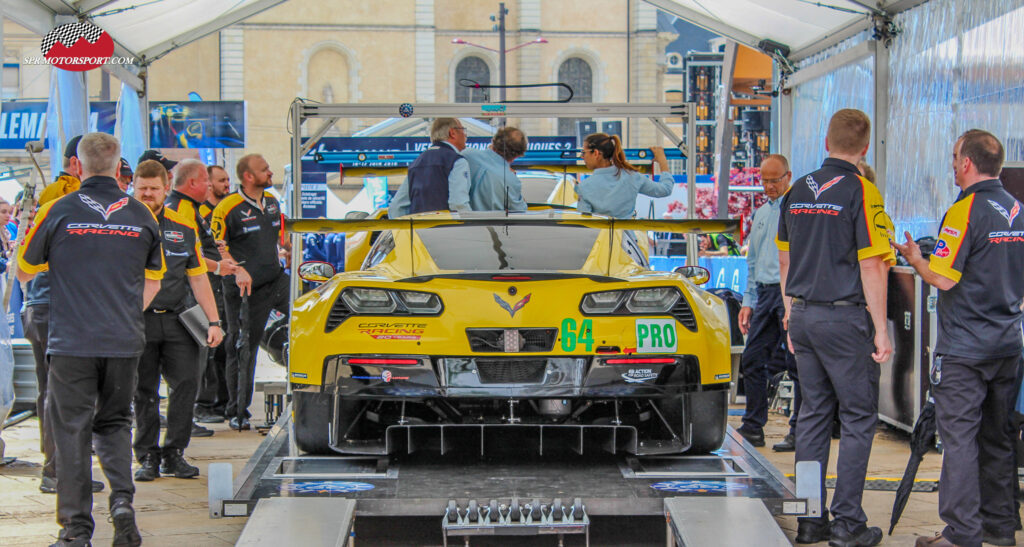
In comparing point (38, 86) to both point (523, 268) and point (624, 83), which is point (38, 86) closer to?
point (624, 83)

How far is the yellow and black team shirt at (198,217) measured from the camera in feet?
24.8

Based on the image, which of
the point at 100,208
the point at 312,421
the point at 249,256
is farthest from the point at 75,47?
the point at 312,421

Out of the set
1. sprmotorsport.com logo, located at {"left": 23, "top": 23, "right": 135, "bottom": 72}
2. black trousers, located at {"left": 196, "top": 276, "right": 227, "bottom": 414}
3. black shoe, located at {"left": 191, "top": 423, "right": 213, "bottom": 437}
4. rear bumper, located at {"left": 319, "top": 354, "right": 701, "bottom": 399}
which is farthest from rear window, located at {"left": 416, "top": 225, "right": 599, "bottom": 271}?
sprmotorsport.com logo, located at {"left": 23, "top": 23, "right": 135, "bottom": 72}

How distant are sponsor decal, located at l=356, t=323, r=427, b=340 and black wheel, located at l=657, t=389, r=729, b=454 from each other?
43.8 inches

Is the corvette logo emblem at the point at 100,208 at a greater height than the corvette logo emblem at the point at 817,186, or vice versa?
the corvette logo emblem at the point at 817,186

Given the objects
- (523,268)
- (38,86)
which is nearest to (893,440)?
(523,268)

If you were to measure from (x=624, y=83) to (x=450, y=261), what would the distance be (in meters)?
65.9

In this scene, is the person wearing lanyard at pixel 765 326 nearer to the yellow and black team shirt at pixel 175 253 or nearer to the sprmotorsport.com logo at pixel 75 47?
the yellow and black team shirt at pixel 175 253

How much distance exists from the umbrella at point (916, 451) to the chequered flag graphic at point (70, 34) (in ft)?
24.1

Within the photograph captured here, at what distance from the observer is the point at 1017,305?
4.77m

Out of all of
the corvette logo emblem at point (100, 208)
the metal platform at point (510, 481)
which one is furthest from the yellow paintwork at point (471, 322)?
the corvette logo emblem at point (100, 208)

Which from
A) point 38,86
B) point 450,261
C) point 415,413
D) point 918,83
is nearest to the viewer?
point 415,413

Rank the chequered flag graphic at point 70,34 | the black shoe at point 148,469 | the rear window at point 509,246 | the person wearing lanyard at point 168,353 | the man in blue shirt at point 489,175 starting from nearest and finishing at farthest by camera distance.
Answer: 1. the rear window at point 509,246
2. the person wearing lanyard at point 168,353
3. the black shoe at point 148,469
4. the man in blue shirt at point 489,175
5. the chequered flag graphic at point 70,34

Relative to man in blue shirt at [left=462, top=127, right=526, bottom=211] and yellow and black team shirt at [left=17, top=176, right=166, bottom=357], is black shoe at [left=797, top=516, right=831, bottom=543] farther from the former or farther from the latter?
man in blue shirt at [left=462, top=127, right=526, bottom=211]
